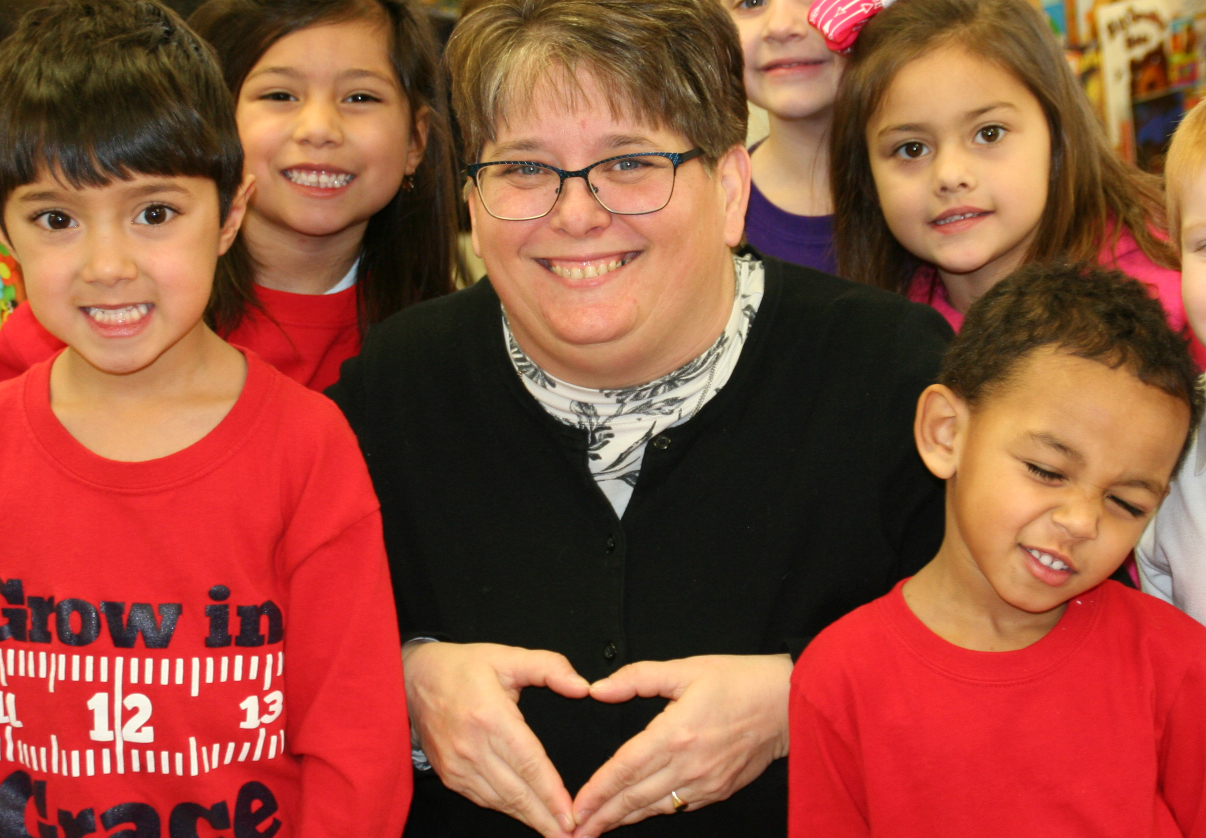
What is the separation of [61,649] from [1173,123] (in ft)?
9.41

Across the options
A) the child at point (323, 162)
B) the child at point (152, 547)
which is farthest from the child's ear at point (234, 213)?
the child at point (323, 162)

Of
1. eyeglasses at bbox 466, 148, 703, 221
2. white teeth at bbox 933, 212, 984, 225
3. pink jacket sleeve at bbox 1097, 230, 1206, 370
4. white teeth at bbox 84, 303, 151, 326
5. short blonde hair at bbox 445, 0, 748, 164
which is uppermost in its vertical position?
short blonde hair at bbox 445, 0, 748, 164

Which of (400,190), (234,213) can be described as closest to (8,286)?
(400,190)

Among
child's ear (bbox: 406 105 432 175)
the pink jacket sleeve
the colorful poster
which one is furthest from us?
child's ear (bbox: 406 105 432 175)

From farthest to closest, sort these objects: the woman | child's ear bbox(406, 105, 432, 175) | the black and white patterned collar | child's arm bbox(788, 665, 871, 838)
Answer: child's ear bbox(406, 105, 432, 175) → the black and white patterned collar → the woman → child's arm bbox(788, 665, 871, 838)

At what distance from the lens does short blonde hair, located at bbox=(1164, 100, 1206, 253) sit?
1602 mm

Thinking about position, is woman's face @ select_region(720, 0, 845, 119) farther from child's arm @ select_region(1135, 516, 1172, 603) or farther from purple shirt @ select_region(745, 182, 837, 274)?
child's arm @ select_region(1135, 516, 1172, 603)

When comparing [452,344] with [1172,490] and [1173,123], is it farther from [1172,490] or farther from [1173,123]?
[1173,123]

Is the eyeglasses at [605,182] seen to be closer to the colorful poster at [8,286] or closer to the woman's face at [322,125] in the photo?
the woman's face at [322,125]

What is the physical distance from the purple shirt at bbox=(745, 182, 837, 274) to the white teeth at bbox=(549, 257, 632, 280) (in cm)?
108

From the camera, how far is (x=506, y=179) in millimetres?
1679

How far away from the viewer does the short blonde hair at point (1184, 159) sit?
1.60 meters

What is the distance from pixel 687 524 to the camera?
68.1 inches

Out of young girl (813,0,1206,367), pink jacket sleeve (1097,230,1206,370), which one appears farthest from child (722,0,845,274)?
pink jacket sleeve (1097,230,1206,370)
